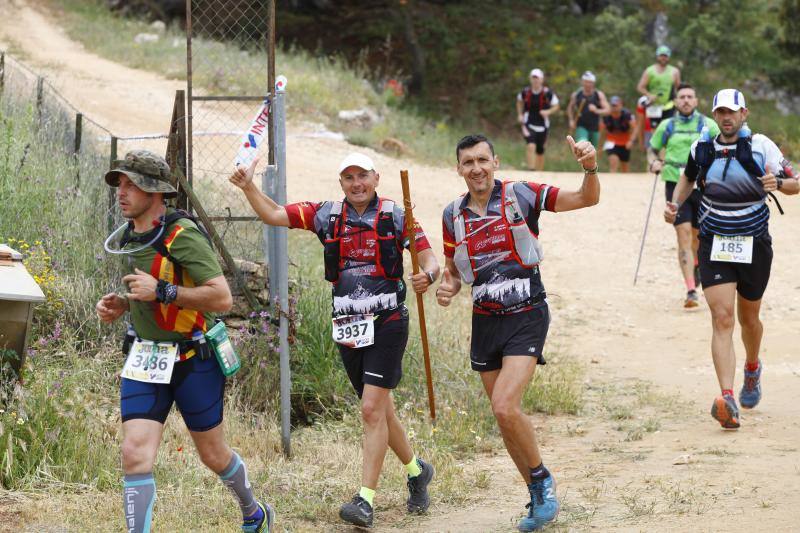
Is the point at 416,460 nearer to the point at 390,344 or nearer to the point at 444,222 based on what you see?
the point at 390,344

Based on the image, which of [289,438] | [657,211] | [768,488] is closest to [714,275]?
[768,488]

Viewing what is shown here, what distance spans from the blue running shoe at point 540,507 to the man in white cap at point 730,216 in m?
2.18

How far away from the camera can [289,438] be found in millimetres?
7000

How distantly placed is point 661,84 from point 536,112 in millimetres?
2665

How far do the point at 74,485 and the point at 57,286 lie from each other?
2284 mm

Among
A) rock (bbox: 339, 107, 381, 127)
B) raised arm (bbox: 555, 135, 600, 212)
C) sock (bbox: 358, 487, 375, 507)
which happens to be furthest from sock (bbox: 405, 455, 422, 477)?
rock (bbox: 339, 107, 381, 127)

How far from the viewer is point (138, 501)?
15.7 feet

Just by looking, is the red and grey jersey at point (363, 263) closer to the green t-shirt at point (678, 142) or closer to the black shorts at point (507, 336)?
the black shorts at point (507, 336)

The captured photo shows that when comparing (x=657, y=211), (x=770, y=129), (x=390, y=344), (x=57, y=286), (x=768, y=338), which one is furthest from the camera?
(x=770, y=129)

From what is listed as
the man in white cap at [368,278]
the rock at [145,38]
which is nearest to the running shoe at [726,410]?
the man in white cap at [368,278]

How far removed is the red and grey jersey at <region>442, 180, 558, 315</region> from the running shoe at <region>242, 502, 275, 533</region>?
1.45m

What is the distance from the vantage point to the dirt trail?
597 cm

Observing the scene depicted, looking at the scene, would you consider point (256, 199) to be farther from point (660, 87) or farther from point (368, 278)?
point (660, 87)

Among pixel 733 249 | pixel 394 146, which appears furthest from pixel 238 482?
pixel 394 146
